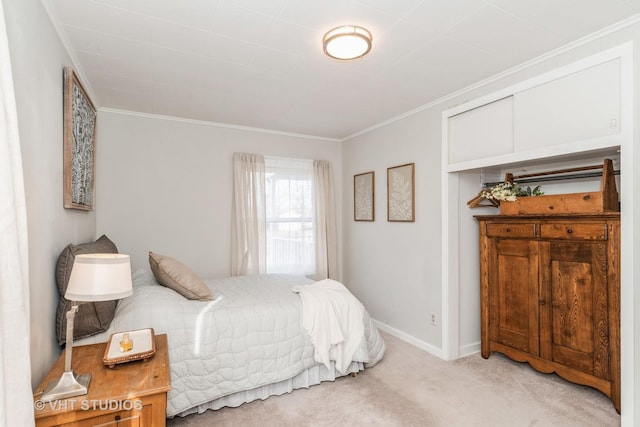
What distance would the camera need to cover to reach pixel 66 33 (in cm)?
213

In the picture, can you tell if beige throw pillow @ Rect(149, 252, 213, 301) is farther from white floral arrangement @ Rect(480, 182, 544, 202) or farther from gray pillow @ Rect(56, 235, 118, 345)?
white floral arrangement @ Rect(480, 182, 544, 202)

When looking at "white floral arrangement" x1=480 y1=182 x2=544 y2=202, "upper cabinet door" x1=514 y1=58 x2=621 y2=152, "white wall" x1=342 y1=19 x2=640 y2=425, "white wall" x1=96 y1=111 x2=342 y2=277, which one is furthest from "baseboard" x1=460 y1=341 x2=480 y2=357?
"white wall" x1=96 y1=111 x2=342 y2=277

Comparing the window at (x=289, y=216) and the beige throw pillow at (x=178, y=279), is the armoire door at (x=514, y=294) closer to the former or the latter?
the window at (x=289, y=216)

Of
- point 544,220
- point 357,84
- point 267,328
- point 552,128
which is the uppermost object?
point 357,84

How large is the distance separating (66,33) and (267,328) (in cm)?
239

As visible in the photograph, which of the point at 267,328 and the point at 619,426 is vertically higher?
the point at 267,328

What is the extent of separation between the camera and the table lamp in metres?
1.40

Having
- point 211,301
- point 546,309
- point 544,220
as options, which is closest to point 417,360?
point 546,309

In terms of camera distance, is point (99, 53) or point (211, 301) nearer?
point (99, 53)

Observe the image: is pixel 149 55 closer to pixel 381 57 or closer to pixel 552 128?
pixel 381 57

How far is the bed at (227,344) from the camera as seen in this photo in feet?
7.41

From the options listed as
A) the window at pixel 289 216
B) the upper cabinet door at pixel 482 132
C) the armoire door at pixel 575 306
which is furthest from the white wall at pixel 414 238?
the armoire door at pixel 575 306

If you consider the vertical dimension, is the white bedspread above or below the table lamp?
below

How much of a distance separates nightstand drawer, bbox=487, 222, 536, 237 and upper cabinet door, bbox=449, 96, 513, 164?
0.66 metres
